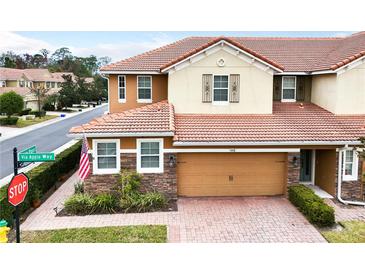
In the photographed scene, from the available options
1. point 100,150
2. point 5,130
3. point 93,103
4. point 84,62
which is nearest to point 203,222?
point 100,150

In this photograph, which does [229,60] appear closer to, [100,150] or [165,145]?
[165,145]

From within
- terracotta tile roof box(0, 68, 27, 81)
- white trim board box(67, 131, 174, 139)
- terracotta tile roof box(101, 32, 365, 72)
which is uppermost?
terracotta tile roof box(0, 68, 27, 81)

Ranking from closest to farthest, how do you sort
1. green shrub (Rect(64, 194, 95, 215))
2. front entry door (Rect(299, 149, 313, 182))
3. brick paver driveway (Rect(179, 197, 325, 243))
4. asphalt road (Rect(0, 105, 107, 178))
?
brick paver driveway (Rect(179, 197, 325, 243)), green shrub (Rect(64, 194, 95, 215)), front entry door (Rect(299, 149, 313, 182)), asphalt road (Rect(0, 105, 107, 178))

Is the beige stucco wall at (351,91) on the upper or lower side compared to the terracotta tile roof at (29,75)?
lower

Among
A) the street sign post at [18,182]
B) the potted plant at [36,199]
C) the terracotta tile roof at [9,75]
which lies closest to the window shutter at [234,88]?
the street sign post at [18,182]

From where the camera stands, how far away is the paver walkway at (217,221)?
11344 millimetres

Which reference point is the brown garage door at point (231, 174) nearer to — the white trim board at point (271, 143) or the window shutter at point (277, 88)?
the white trim board at point (271, 143)

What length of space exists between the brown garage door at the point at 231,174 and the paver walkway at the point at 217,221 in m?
0.58

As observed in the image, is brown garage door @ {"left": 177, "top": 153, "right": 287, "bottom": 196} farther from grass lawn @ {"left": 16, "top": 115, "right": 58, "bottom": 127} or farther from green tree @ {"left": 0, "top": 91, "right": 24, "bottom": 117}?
green tree @ {"left": 0, "top": 91, "right": 24, "bottom": 117}

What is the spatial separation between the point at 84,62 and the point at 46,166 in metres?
102

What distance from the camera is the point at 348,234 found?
37.8 ft

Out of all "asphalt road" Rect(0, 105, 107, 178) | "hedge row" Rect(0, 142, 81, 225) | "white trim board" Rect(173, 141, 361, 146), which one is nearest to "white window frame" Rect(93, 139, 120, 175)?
"white trim board" Rect(173, 141, 361, 146)

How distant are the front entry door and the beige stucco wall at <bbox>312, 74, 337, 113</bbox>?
251 cm

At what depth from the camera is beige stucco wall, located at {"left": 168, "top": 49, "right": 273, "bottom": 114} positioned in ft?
53.6
